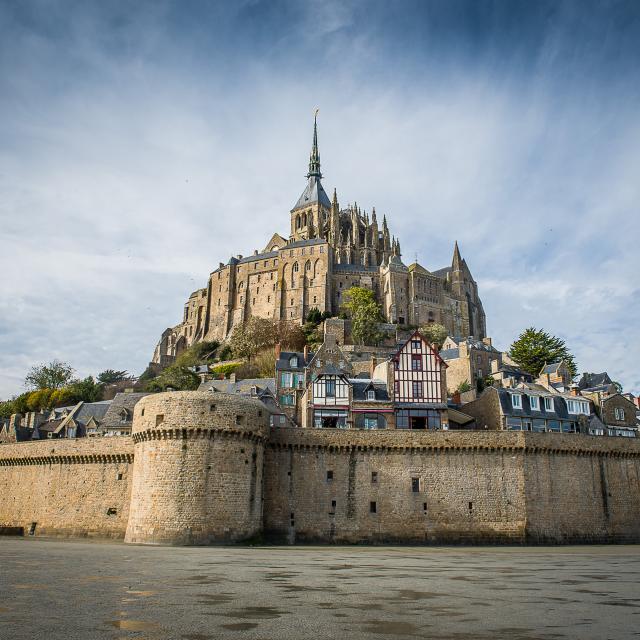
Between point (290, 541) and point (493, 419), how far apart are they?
19.4 m

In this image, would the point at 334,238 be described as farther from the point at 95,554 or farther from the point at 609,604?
the point at 609,604

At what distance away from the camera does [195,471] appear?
107ft

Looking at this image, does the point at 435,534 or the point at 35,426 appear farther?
the point at 35,426

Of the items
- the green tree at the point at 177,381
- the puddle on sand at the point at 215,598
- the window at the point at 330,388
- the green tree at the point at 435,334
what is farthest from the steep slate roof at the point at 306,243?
the puddle on sand at the point at 215,598

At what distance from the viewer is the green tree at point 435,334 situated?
88.1m

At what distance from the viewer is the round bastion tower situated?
31.8 meters

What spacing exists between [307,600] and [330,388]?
33755mm

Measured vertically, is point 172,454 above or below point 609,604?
above

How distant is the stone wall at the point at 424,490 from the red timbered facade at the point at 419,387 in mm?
8007

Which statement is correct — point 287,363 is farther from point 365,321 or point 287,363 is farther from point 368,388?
point 365,321

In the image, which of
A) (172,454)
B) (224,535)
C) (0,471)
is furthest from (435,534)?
(0,471)

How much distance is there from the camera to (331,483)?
122 ft

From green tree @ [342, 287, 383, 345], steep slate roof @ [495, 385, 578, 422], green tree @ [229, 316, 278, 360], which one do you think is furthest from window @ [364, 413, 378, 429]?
green tree @ [229, 316, 278, 360]

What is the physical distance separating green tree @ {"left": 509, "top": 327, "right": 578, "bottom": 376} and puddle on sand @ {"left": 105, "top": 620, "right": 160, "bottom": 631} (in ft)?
239
